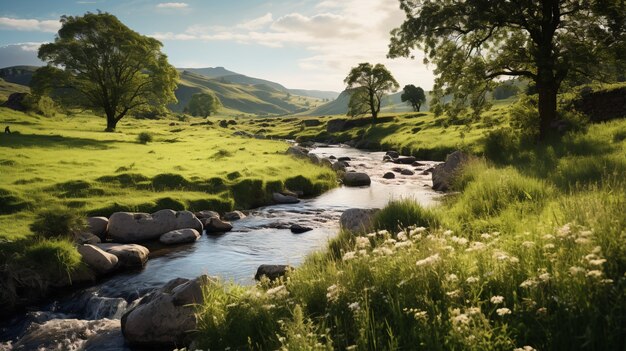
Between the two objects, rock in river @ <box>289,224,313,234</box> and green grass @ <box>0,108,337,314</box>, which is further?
rock in river @ <box>289,224,313,234</box>

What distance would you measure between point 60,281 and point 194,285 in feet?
21.9

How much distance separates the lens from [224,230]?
20953 millimetres

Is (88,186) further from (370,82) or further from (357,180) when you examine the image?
(370,82)

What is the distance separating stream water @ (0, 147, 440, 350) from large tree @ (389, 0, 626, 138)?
24.8 ft

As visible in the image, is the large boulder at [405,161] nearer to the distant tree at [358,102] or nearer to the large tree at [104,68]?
the large tree at [104,68]

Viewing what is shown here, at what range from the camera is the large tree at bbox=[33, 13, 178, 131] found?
174ft

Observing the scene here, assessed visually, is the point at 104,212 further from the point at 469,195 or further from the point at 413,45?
the point at 413,45

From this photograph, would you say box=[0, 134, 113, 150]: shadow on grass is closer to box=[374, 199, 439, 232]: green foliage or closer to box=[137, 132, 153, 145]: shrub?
box=[137, 132, 153, 145]: shrub

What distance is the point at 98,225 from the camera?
18.9 metres

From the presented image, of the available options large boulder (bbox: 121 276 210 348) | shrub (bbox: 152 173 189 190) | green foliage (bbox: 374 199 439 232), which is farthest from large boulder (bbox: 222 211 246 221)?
large boulder (bbox: 121 276 210 348)

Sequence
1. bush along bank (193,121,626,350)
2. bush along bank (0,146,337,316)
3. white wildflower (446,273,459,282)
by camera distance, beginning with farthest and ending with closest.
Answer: bush along bank (0,146,337,316), white wildflower (446,273,459,282), bush along bank (193,121,626,350)

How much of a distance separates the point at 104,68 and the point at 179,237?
4590 cm

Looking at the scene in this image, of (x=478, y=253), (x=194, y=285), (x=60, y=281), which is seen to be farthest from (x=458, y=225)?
(x=60, y=281)

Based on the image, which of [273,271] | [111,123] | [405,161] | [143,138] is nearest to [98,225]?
[273,271]
